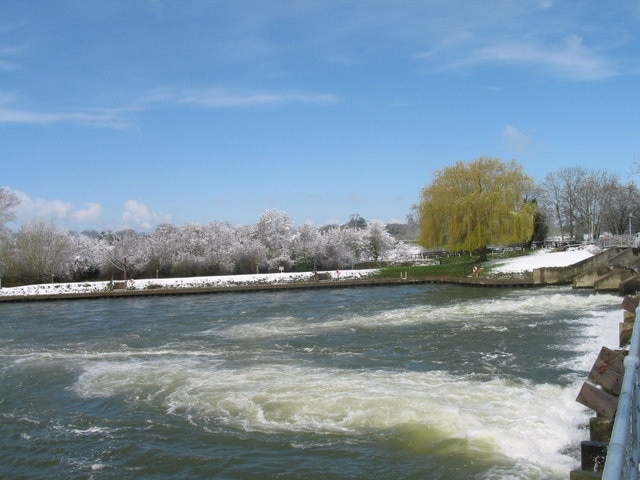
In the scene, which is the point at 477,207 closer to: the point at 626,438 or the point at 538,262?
the point at 538,262

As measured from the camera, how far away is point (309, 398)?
1447cm

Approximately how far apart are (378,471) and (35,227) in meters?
65.0

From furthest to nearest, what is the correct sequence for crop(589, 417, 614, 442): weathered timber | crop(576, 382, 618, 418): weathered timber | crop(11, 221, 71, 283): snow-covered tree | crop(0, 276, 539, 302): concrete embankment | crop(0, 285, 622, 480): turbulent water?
crop(11, 221, 71, 283): snow-covered tree < crop(0, 276, 539, 302): concrete embankment < crop(0, 285, 622, 480): turbulent water < crop(576, 382, 618, 418): weathered timber < crop(589, 417, 614, 442): weathered timber

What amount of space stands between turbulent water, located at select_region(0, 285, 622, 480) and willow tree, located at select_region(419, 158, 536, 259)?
2670 centimetres

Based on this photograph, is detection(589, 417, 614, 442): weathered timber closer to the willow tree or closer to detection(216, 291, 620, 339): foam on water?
detection(216, 291, 620, 339): foam on water

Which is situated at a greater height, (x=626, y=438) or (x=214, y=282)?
(x=626, y=438)

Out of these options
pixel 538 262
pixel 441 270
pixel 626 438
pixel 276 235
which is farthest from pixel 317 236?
pixel 626 438

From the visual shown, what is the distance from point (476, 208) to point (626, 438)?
54401 mm

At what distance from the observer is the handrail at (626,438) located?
2910 mm

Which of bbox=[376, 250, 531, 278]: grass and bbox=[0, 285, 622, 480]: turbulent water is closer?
bbox=[0, 285, 622, 480]: turbulent water

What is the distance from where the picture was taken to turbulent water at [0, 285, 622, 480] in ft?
35.5

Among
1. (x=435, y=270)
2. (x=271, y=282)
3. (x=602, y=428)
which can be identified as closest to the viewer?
(x=602, y=428)

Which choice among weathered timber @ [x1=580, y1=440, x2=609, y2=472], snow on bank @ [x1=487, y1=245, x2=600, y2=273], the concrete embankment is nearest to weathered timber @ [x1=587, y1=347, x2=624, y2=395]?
weathered timber @ [x1=580, y1=440, x2=609, y2=472]

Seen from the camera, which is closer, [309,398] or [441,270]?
[309,398]
